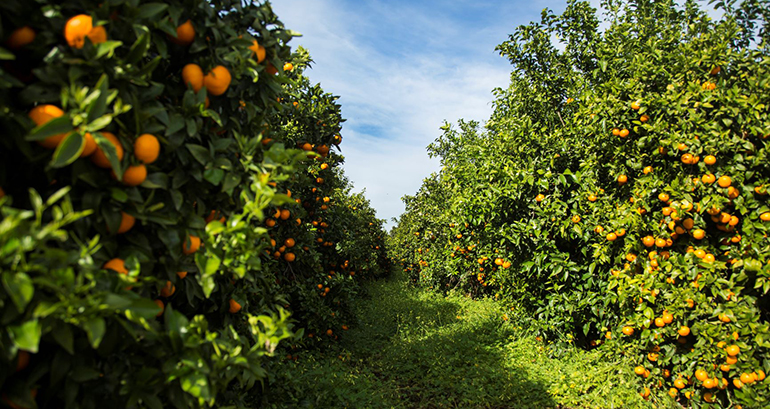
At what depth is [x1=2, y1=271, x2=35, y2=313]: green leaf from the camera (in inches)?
30.9

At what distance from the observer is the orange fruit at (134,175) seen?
114cm

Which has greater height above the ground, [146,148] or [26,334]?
[146,148]

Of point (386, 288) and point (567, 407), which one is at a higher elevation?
point (386, 288)

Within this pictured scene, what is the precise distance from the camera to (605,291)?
3988 mm

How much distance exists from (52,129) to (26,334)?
48 cm

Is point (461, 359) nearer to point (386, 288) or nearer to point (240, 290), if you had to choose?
point (240, 290)

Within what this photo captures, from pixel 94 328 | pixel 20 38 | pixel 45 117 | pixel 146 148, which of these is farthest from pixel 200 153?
pixel 94 328

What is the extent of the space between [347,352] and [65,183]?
14.1 feet

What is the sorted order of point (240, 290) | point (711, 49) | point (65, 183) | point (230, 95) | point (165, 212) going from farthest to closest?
point (711, 49) < point (240, 290) < point (230, 95) < point (165, 212) < point (65, 183)

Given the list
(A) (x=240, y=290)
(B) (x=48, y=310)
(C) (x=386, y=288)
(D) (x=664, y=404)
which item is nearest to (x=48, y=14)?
(B) (x=48, y=310)

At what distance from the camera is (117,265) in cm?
109

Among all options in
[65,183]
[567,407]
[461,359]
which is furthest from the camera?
[461,359]

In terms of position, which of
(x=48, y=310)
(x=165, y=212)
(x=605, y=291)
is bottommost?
(x=605, y=291)

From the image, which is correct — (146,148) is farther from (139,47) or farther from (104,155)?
(139,47)
